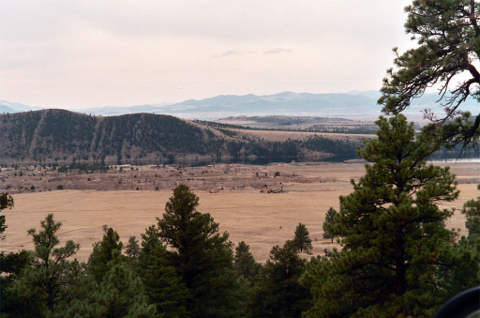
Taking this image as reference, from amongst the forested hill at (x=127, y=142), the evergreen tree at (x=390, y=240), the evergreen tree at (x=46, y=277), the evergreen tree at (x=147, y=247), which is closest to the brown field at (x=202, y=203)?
the evergreen tree at (x=147, y=247)

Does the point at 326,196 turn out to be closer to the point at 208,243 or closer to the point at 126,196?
the point at 126,196

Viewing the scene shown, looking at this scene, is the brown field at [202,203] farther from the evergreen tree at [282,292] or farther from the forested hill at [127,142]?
the forested hill at [127,142]

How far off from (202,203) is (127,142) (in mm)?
95937

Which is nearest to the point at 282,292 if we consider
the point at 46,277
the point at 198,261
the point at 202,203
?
the point at 198,261

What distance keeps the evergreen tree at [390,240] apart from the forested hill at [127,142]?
12138 cm

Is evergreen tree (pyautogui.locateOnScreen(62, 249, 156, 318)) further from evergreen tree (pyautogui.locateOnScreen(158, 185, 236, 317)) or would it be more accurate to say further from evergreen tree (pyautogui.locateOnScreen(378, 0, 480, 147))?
evergreen tree (pyautogui.locateOnScreen(378, 0, 480, 147))

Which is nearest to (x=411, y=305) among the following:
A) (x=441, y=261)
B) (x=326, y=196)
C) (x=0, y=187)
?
(x=441, y=261)

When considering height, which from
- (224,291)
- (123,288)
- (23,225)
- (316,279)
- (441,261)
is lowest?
(23,225)

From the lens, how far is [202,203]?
55344 mm

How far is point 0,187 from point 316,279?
75.1 meters

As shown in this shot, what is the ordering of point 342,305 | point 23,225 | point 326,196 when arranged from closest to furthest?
point 342,305
point 23,225
point 326,196

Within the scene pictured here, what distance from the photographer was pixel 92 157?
434ft

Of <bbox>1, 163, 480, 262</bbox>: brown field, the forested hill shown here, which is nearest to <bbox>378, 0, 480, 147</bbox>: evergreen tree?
<bbox>1, 163, 480, 262</bbox>: brown field

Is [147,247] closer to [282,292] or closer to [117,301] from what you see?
[282,292]
